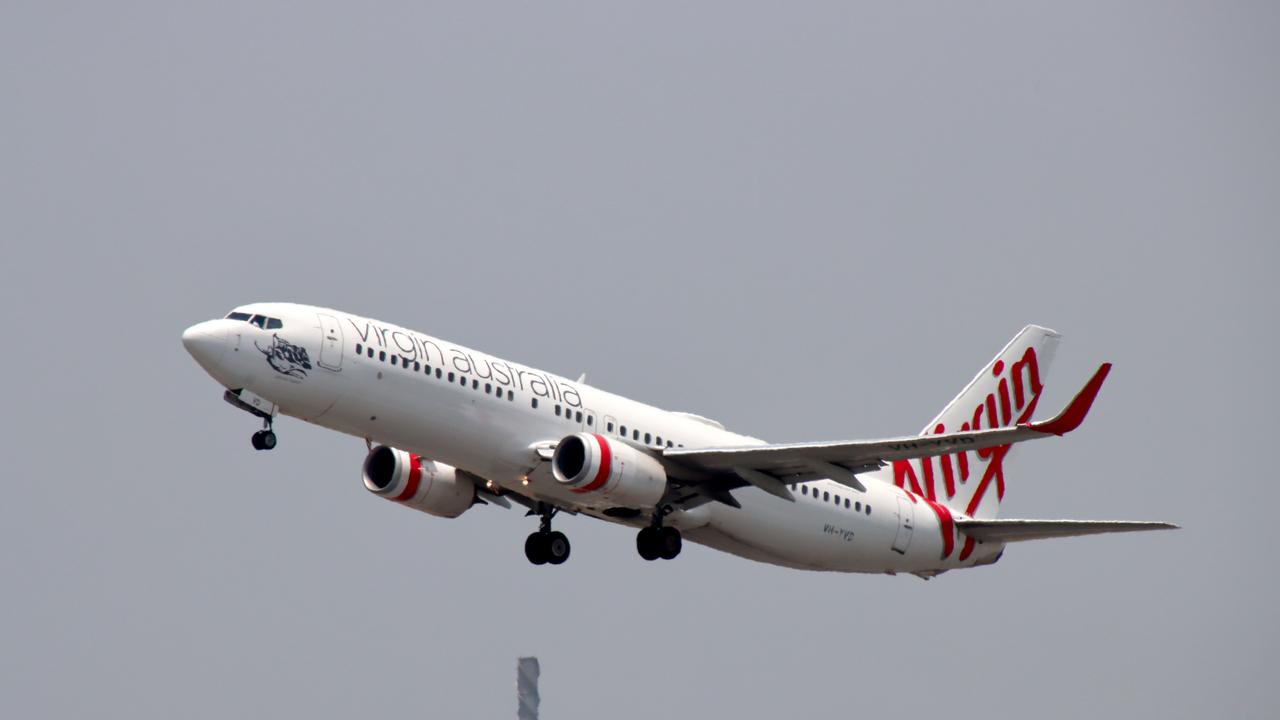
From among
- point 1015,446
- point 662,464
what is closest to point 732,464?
point 662,464

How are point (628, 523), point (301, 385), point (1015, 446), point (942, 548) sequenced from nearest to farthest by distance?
point (301, 385), point (628, 523), point (942, 548), point (1015, 446)

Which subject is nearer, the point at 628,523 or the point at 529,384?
the point at 529,384

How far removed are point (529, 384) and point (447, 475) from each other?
5.68m

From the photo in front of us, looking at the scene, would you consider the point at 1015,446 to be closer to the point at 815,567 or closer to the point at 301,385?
the point at 815,567

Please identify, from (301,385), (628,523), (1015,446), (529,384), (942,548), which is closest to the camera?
(301,385)

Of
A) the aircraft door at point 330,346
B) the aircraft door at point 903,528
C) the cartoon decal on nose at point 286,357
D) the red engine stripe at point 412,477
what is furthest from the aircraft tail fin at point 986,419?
the cartoon decal on nose at point 286,357

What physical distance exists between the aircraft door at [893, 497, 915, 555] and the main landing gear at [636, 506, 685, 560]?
7750 millimetres

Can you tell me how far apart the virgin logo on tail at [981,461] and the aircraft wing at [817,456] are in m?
7.50

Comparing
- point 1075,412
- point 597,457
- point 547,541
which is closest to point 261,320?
point 597,457

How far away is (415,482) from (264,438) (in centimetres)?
790

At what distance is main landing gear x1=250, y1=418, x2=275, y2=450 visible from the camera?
42.6 m

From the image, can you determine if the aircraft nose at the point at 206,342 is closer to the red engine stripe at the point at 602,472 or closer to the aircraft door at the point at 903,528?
the red engine stripe at the point at 602,472

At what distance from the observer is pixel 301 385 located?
42469 mm

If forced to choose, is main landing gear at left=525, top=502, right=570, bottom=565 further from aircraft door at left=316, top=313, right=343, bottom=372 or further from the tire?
aircraft door at left=316, top=313, right=343, bottom=372
